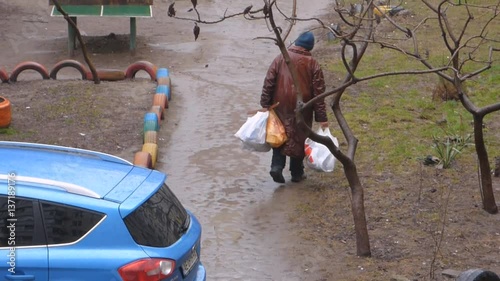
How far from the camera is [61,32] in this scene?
64.2 ft

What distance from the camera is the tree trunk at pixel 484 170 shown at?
8.09 m

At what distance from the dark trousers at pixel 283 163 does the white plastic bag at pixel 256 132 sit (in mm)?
190

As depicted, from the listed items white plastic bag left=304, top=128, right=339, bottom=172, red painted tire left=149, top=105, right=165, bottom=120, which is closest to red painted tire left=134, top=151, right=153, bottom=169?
white plastic bag left=304, top=128, right=339, bottom=172

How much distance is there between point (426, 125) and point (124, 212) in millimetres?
7481

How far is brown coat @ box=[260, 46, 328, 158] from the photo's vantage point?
9.50 m

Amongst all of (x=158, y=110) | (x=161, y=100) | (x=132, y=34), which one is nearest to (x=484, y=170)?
(x=158, y=110)

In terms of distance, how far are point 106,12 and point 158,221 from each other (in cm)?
1258

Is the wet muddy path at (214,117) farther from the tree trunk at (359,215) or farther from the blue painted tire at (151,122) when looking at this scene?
the tree trunk at (359,215)

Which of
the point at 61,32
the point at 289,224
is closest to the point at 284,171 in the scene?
the point at 289,224

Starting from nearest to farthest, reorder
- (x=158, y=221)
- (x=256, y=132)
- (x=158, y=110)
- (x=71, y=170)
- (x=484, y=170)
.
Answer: (x=158, y=221)
(x=71, y=170)
(x=484, y=170)
(x=256, y=132)
(x=158, y=110)

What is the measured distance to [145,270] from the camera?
5.10m

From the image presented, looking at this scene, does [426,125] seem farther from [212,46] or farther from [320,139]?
[212,46]

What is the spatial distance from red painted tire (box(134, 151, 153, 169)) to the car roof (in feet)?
11.1

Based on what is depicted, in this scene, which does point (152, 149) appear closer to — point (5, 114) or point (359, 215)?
point (5, 114)
